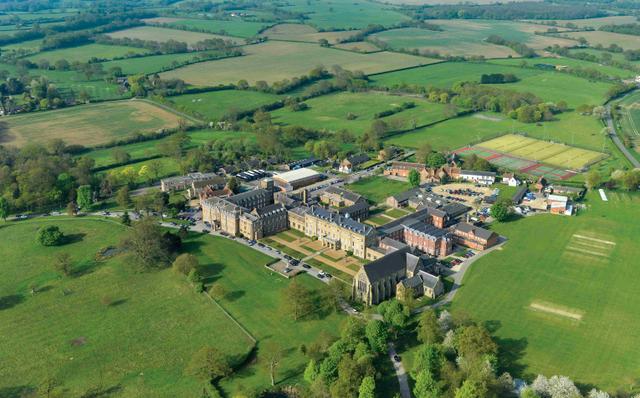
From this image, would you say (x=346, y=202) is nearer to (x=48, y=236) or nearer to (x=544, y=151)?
(x=48, y=236)

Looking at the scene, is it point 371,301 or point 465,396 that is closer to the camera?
point 465,396

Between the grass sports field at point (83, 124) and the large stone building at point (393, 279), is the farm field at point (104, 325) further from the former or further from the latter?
the grass sports field at point (83, 124)

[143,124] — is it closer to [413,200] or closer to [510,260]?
[413,200]

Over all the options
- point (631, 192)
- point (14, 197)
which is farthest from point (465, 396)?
point (14, 197)

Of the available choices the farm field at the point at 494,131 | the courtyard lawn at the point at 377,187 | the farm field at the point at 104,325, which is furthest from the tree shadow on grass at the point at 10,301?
the farm field at the point at 494,131

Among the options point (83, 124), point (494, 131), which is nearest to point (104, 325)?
point (83, 124)

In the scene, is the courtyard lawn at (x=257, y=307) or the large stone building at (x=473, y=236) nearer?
the courtyard lawn at (x=257, y=307)
